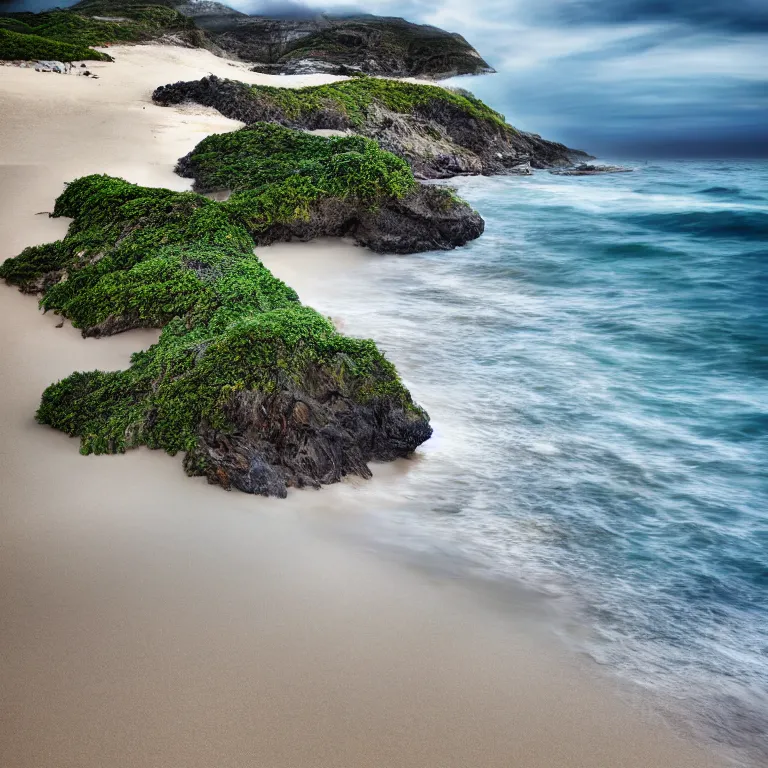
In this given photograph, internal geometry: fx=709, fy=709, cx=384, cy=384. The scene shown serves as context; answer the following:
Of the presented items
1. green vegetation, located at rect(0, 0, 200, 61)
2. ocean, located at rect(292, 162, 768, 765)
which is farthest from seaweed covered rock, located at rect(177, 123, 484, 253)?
green vegetation, located at rect(0, 0, 200, 61)

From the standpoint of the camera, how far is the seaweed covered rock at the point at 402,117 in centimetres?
1477

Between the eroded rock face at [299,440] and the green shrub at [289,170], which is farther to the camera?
the green shrub at [289,170]

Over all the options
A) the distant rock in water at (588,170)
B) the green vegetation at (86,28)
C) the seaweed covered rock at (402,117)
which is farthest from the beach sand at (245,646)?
the distant rock in water at (588,170)

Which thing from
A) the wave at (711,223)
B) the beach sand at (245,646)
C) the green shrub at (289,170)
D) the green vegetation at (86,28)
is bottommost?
the beach sand at (245,646)

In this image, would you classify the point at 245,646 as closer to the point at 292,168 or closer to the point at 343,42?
the point at 292,168

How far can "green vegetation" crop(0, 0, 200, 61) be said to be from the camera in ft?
53.6

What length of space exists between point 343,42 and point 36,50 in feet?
60.8

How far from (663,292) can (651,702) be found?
288 inches

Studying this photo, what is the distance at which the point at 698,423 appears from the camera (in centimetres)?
542

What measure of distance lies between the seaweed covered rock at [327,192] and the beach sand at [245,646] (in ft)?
17.4

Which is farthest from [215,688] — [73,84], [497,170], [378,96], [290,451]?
[497,170]

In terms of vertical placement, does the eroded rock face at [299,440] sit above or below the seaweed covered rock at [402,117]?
below

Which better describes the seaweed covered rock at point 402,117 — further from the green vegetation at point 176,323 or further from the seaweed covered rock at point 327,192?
the green vegetation at point 176,323

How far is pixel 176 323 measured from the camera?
5.12 m
